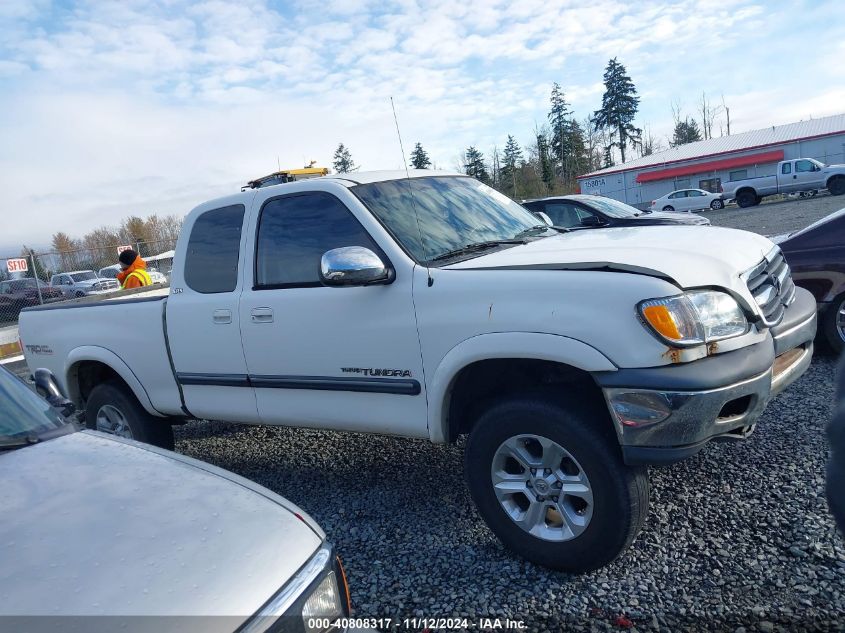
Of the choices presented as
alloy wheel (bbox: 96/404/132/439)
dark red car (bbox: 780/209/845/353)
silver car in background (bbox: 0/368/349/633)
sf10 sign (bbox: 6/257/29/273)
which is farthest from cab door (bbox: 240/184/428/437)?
sf10 sign (bbox: 6/257/29/273)

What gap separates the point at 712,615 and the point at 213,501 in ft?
6.60

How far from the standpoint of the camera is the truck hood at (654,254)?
2906 millimetres

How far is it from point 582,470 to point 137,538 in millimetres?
1822

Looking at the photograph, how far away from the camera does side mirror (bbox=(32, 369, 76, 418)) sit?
10.8 ft

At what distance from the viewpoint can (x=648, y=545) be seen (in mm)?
3172

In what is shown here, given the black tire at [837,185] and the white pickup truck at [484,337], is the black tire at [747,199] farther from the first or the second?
the white pickup truck at [484,337]

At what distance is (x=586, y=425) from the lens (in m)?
2.86

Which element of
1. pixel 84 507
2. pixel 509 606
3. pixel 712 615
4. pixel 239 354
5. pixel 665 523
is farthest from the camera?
pixel 239 354

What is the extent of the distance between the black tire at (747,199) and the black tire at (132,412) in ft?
113

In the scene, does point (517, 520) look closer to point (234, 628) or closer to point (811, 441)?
point (234, 628)

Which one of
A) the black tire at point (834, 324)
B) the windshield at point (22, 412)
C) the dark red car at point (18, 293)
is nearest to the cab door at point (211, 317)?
the windshield at point (22, 412)

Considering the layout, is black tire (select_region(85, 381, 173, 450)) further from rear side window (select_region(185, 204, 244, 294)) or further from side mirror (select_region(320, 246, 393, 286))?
side mirror (select_region(320, 246, 393, 286))

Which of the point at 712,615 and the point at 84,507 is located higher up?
the point at 84,507

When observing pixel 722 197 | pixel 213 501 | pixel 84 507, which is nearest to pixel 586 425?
pixel 213 501
